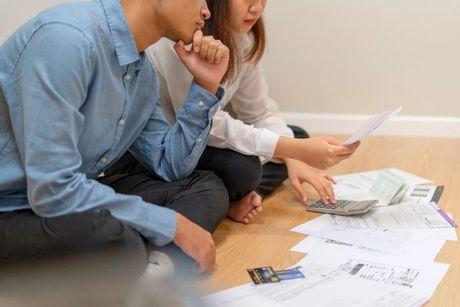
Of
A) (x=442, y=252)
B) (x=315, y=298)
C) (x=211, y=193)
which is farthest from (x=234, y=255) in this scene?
(x=442, y=252)

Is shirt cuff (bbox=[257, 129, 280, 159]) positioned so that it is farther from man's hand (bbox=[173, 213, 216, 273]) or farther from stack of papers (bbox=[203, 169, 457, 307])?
man's hand (bbox=[173, 213, 216, 273])

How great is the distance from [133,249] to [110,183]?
1.24 ft

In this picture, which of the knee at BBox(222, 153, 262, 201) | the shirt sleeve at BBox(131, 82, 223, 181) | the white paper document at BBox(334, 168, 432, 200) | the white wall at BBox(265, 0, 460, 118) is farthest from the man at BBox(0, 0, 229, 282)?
the white wall at BBox(265, 0, 460, 118)

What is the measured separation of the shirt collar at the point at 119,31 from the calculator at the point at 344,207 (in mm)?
647

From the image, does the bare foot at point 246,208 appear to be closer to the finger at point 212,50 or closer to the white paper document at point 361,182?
the white paper document at point 361,182

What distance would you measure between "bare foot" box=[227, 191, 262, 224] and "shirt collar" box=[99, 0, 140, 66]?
0.53 meters

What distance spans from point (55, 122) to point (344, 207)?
2.57ft

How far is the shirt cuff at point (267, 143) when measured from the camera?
1463 millimetres

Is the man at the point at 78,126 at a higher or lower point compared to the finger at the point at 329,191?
higher

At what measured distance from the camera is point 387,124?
223 cm

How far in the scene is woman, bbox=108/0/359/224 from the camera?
1405 millimetres

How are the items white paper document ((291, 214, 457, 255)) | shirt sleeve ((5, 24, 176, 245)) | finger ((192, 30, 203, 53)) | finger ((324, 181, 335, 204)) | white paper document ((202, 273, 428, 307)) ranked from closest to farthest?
shirt sleeve ((5, 24, 176, 245)) < white paper document ((202, 273, 428, 307)) < finger ((192, 30, 203, 53)) < white paper document ((291, 214, 457, 255)) < finger ((324, 181, 335, 204))

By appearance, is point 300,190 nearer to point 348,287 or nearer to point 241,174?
point 241,174

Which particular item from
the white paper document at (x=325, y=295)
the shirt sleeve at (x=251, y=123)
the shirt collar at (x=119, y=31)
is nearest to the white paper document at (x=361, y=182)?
the shirt sleeve at (x=251, y=123)
